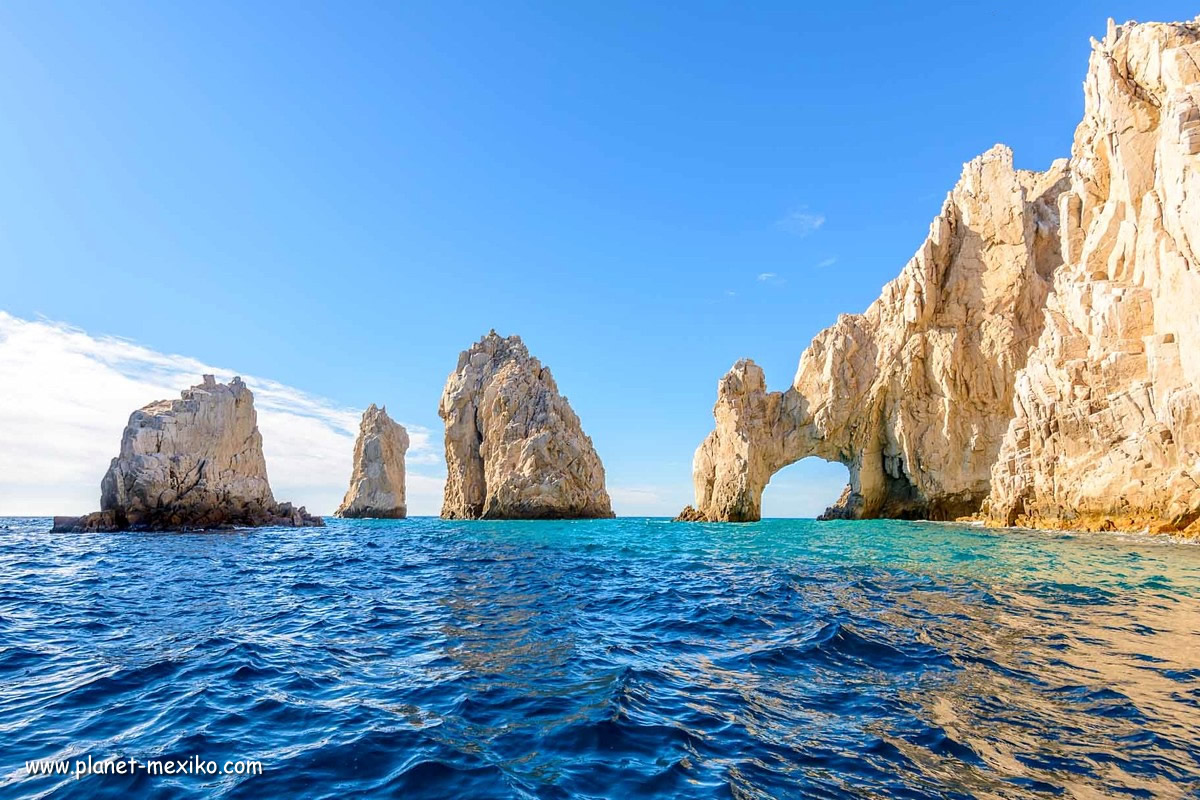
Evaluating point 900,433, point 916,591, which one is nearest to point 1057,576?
point 916,591

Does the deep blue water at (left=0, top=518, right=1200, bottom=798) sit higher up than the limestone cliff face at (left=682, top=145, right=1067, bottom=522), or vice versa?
the limestone cliff face at (left=682, top=145, right=1067, bottom=522)

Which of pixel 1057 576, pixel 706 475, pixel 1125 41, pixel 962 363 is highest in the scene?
pixel 1125 41

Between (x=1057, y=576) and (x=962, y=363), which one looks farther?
(x=962, y=363)

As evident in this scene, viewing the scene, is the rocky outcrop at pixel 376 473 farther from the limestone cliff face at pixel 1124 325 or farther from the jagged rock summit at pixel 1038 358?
the limestone cliff face at pixel 1124 325

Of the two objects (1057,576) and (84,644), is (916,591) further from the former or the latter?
(84,644)

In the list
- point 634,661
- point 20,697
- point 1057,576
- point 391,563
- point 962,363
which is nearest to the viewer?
point 20,697

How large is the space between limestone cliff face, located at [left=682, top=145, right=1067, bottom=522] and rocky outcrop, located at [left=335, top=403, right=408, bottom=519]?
2054 inches

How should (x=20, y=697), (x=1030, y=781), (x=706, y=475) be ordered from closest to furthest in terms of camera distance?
1. (x=1030, y=781)
2. (x=20, y=697)
3. (x=706, y=475)

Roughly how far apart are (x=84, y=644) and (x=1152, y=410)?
142 ft

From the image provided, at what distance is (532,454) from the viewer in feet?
243

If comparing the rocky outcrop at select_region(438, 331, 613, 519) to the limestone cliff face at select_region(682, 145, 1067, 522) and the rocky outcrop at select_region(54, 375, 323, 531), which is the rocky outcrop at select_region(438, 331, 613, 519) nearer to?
the limestone cliff face at select_region(682, 145, 1067, 522)

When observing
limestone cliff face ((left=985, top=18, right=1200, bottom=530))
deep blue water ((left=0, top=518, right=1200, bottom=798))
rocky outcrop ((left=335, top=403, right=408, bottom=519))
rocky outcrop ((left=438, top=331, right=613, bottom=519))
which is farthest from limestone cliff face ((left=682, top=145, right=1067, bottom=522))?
rocky outcrop ((left=335, top=403, right=408, bottom=519))

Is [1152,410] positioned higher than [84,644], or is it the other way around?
[1152,410]

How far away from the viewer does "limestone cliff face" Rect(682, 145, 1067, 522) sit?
184ft
